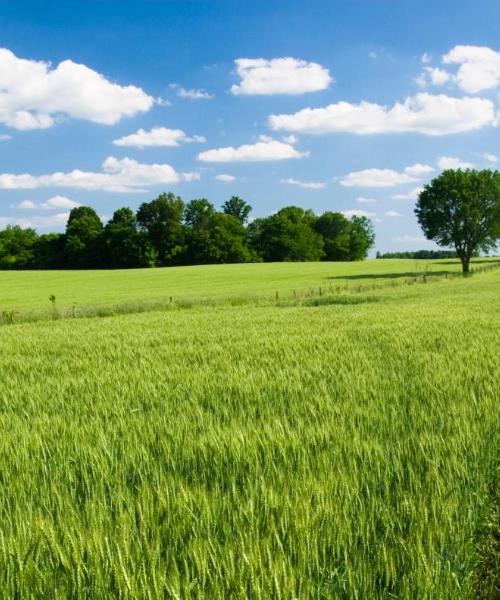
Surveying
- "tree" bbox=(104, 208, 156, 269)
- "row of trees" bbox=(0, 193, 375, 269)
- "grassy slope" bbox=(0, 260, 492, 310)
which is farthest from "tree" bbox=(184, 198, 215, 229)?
"grassy slope" bbox=(0, 260, 492, 310)

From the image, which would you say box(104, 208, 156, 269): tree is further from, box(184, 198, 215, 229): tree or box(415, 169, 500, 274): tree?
box(415, 169, 500, 274): tree

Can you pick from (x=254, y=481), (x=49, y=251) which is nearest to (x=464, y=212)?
(x=254, y=481)

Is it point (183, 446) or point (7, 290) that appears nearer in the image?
point (183, 446)

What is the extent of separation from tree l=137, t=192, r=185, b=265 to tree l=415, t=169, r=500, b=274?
5613 cm

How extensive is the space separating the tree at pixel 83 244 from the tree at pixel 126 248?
218cm

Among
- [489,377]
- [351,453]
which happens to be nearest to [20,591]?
[351,453]

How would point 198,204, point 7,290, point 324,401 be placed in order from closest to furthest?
point 324,401
point 7,290
point 198,204

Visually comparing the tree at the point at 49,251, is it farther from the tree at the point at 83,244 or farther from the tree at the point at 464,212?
the tree at the point at 464,212

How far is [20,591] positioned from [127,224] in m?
124

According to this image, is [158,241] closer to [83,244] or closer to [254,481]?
[83,244]

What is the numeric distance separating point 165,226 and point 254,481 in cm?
11665

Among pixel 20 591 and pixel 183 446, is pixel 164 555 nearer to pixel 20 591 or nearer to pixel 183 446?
pixel 20 591

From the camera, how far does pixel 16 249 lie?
378 ft

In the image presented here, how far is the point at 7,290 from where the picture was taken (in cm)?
5909
